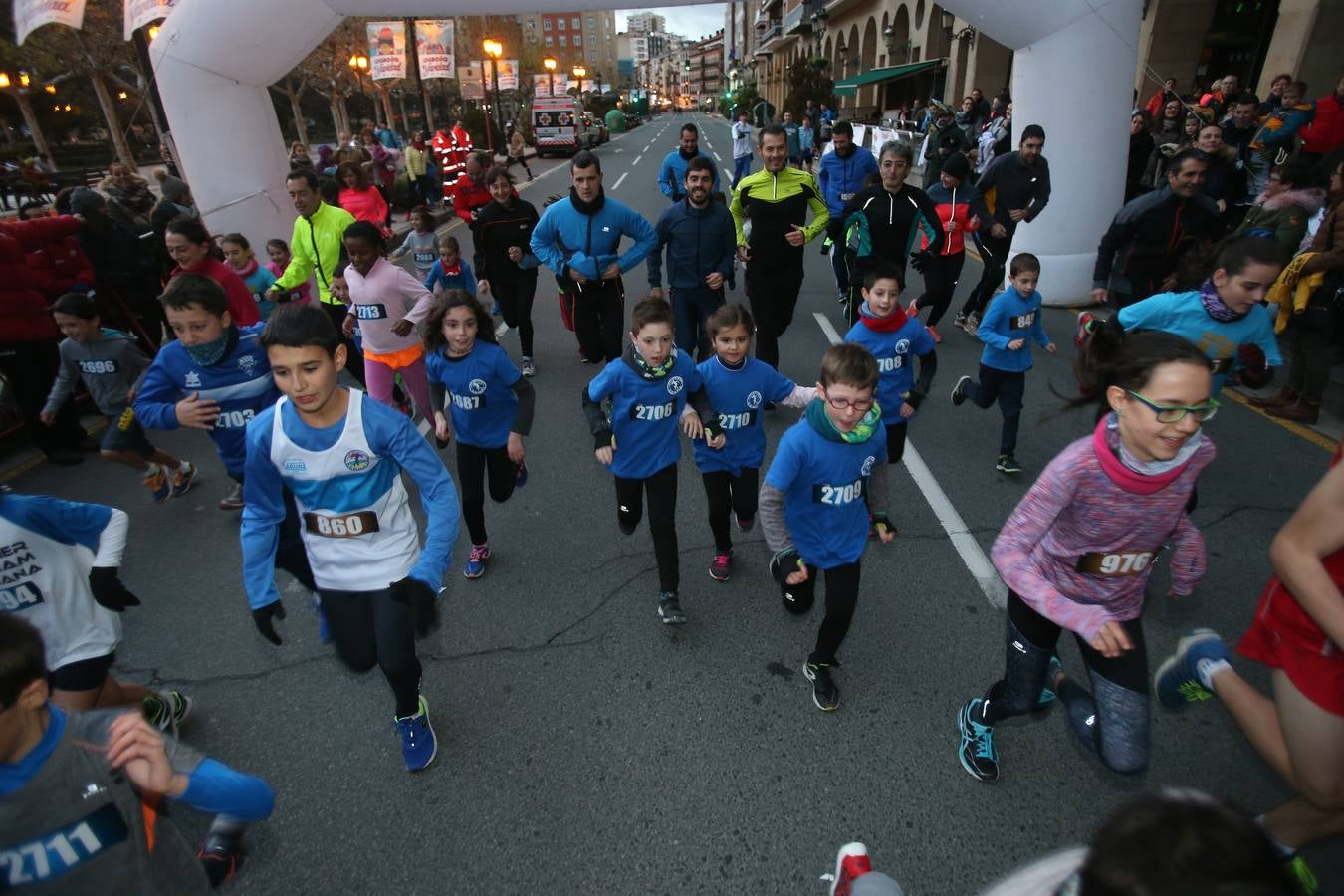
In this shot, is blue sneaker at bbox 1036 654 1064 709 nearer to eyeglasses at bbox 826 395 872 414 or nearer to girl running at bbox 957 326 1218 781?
girl running at bbox 957 326 1218 781

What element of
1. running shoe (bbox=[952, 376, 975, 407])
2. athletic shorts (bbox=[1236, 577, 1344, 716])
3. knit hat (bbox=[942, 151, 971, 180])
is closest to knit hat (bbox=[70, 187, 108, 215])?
running shoe (bbox=[952, 376, 975, 407])

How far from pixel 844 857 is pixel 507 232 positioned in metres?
6.56

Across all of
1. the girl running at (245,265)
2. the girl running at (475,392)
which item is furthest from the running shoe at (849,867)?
the girl running at (245,265)

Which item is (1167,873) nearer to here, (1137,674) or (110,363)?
(1137,674)

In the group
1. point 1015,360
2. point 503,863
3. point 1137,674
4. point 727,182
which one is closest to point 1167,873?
point 1137,674

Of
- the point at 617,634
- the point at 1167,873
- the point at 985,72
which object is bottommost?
the point at 617,634

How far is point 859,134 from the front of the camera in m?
25.3

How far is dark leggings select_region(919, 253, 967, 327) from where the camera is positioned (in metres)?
7.42

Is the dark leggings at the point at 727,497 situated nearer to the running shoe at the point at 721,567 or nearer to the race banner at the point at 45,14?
the running shoe at the point at 721,567

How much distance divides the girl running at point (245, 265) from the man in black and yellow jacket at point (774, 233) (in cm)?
476

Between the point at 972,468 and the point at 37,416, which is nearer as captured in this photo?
the point at 972,468

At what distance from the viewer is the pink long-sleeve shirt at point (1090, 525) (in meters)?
2.25

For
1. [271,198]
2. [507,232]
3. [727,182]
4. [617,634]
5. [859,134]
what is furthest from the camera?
[859,134]

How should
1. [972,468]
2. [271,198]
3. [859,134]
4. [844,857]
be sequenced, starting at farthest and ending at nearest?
1. [859,134]
2. [271,198]
3. [972,468]
4. [844,857]
